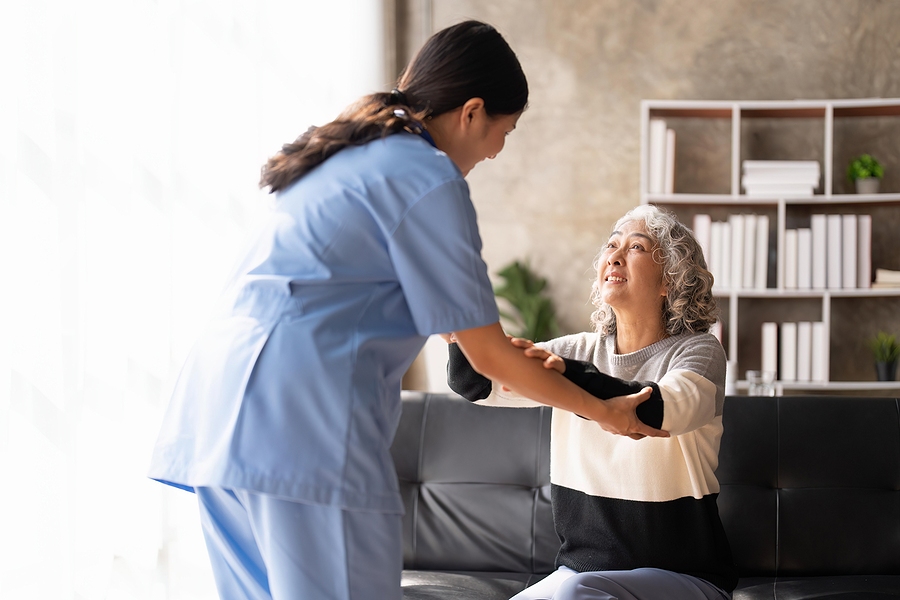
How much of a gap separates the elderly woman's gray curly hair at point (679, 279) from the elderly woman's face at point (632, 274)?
16mm

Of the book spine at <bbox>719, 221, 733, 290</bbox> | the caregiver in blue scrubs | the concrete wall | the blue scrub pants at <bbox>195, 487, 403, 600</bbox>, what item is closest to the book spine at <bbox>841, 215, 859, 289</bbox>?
the concrete wall

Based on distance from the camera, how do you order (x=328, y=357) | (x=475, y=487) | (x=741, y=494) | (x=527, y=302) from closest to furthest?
1. (x=328, y=357)
2. (x=741, y=494)
3. (x=475, y=487)
4. (x=527, y=302)

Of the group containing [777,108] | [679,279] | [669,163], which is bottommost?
[679,279]

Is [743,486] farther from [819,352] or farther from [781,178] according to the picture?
[781,178]

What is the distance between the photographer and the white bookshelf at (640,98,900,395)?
12.9 feet

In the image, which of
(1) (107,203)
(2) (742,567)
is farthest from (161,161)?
(2) (742,567)

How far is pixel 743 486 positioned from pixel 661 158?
2.23 metres

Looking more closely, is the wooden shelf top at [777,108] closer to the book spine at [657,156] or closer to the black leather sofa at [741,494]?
the book spine at [657,156]

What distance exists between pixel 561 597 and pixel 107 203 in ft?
4.26

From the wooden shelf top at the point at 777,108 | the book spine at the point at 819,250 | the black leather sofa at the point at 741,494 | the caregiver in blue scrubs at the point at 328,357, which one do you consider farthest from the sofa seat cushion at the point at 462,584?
the wooden shelf top at the point at 777,108

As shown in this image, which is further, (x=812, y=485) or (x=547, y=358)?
(x=812, y=485)

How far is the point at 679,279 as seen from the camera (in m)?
1.84

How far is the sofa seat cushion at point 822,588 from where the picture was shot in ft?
6.09

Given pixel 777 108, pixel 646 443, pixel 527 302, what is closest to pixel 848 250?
pixel 777 108
